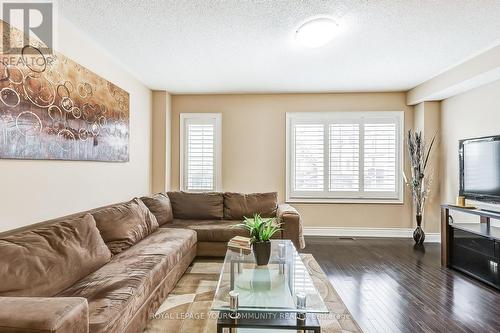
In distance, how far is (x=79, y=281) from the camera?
1.81 metres

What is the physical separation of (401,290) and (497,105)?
8.70ft

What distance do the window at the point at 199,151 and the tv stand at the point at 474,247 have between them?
3.51 metres

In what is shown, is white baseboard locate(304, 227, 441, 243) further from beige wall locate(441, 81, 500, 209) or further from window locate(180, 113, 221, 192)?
window locate(180, 113, 221, 192)

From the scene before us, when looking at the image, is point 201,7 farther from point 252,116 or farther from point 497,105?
point 497,105

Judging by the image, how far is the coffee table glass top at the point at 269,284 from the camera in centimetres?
163

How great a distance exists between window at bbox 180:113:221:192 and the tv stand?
351 cm

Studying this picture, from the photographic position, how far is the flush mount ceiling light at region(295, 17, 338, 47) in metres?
2.45

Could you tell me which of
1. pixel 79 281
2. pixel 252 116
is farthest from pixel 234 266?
pixel 252 116

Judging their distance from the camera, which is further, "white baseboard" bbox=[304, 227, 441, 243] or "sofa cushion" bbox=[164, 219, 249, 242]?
"white baseboard" bbox=[304, 227, 441, 243]

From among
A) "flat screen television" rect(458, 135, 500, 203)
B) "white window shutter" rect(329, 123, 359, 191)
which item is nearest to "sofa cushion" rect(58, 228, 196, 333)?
"white window shutter" rect(329, 123, 359, 191)

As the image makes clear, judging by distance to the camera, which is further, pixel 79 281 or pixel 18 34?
pixel 18 34

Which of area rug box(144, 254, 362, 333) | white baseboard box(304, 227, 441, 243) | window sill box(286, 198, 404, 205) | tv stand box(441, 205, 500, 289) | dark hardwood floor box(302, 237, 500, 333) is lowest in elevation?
dark hardwood floor box(302, 237, 500, 333)

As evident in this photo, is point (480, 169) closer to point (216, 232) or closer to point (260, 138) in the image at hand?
point (260, 138)

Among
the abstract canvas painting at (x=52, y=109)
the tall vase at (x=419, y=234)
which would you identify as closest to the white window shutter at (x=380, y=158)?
the tall vase at (x=419, y=234)
